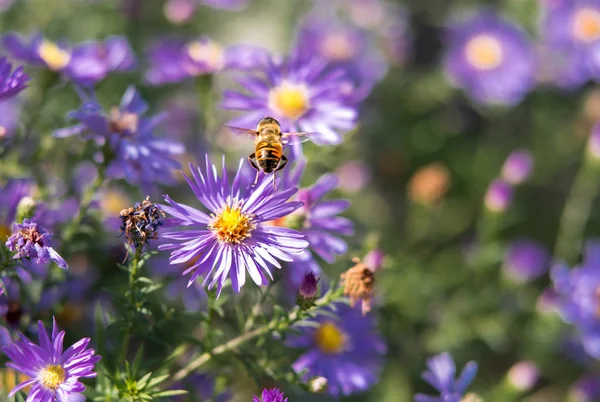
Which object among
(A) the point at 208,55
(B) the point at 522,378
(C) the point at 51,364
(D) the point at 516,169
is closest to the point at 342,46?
(A) the point at 208,55

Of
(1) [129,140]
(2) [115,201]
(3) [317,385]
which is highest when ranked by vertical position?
(2) [115,201]

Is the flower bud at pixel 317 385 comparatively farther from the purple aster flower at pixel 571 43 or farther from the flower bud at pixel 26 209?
the purple aster flower at pixel 571 43

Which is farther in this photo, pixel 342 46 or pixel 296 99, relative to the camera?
pixel 342 46

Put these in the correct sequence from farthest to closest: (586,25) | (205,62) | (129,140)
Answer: (586,25), (205,62), (129,140)

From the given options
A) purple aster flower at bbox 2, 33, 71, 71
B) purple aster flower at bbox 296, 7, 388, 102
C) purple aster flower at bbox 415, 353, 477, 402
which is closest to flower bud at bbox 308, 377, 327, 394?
purple aster flower at bbox 415, 353, 477, 402

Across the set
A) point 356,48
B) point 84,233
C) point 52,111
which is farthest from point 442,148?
point 84,233

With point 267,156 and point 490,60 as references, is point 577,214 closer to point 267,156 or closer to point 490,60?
point 490,60

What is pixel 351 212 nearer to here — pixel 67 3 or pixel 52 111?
pixel 52 111
